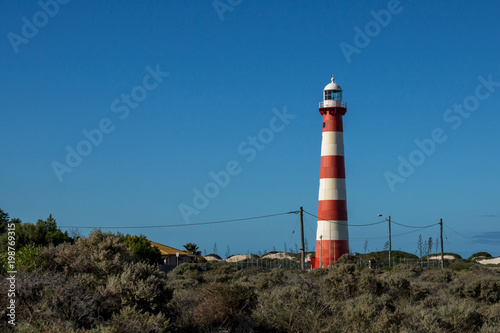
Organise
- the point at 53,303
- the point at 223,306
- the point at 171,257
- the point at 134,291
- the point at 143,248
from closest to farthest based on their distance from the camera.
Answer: the point at 53,303 → the point at 134,291 → the point at 223,306 → the point at 143,248 → the point at 171,257

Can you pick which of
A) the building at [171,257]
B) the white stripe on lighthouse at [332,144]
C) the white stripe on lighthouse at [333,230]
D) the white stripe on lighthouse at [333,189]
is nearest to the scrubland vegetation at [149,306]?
the white stripe on lighthouse at [333,230]

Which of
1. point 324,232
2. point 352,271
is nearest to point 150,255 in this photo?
point 324,232

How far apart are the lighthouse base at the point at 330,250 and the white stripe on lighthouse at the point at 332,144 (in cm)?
615

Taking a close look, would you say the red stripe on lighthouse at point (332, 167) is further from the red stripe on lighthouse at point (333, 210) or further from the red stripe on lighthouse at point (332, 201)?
the red stripe on lighthouse at point (333, 210)

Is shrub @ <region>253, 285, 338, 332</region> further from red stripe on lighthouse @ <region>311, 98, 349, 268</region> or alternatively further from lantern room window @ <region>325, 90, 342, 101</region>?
lantern room window @ <region>325, 90, 342, 101</region>

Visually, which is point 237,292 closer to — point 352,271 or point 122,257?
point 122,257

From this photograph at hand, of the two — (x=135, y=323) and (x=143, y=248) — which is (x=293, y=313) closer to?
(x=135, y=323)

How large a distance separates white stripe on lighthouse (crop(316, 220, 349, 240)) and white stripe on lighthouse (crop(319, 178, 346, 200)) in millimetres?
1716

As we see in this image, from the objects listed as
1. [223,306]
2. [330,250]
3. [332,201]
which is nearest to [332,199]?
[332,201]

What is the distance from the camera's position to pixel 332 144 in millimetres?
36875

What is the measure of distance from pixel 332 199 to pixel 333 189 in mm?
691

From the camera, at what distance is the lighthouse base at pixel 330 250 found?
120ft

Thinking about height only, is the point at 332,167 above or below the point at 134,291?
above

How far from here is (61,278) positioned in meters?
9.79
